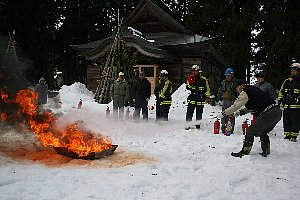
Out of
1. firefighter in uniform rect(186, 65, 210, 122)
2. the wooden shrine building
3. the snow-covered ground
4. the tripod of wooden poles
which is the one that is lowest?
the snow-covered ground

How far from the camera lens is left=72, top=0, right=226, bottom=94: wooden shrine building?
17469 mm

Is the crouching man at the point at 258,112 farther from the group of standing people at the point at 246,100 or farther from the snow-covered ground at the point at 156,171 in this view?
the snow-covered ground at the point at 156,171

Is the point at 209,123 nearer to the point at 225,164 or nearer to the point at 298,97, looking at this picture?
the point at 298,97

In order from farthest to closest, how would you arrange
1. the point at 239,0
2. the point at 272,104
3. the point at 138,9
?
the point at 239,0 → the point at 138,9 → the point at 272,104

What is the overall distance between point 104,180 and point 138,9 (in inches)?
748

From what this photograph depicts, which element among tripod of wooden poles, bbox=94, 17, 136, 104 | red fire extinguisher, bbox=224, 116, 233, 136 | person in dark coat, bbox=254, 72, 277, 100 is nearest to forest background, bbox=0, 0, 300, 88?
tripod of wooden poles, bbox=94, 17, 136, 104

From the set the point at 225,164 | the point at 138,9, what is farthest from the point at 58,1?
the point at 225,164

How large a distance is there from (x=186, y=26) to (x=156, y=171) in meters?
25.8

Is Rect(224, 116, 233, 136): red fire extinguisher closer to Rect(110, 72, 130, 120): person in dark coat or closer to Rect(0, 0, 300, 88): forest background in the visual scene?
Rect(110, 72, 130, 120): person in dark coat

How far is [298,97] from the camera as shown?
748 centimetres

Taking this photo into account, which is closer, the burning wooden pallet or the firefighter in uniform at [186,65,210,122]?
the burning wooden pallet

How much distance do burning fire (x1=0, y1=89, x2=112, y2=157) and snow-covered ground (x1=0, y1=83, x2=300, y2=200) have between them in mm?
254

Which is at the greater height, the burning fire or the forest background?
the forest background

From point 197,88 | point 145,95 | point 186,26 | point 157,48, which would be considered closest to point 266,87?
point 197,88
